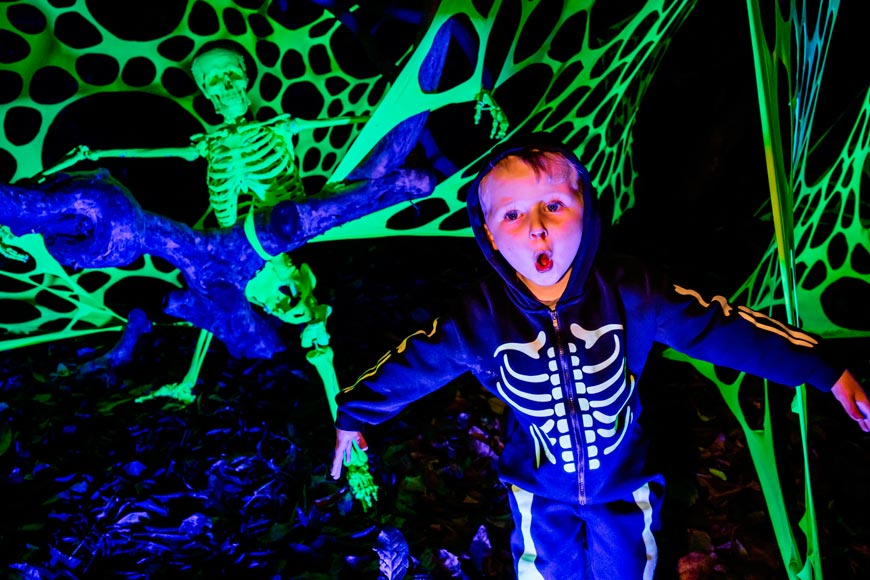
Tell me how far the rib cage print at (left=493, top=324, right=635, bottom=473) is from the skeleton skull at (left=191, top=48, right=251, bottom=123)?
3.66ft

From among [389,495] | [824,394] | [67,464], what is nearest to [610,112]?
[824,394]

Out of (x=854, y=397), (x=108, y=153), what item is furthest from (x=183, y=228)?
(x=854, y=397)

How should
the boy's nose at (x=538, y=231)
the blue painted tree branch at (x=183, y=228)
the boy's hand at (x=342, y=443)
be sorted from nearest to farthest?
the boy's nose at (x=538, y=231)
the boy's hand at (x=342, y=443)
the blue painted tree branch at (x=183, y=228)

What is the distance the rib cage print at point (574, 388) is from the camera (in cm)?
119

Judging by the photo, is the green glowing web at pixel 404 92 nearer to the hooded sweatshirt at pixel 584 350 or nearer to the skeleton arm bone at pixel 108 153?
the skeleton arm bone at pixel 108 153

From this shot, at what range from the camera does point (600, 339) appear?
119 centimetres

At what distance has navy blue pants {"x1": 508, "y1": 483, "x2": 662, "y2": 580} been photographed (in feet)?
4.24

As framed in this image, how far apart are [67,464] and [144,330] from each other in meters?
0.56

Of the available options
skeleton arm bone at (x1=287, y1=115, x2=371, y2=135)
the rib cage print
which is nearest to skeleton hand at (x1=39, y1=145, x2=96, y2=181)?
skeleton arm bone at (x1=287, y1=115, x2=371, y2=135)

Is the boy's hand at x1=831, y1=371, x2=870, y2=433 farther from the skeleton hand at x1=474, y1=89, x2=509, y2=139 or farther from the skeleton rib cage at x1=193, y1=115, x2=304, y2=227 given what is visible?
the skeleton rib cage at x1=193, y1=115, x2=304, y2=227

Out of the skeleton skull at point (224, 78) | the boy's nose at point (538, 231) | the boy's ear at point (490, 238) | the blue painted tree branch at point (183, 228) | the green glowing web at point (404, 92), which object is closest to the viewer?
the boy's nose at point (538, 231)

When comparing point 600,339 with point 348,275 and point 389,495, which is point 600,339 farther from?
point 348,275

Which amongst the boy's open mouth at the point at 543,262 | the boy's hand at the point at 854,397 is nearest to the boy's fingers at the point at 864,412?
the boy's hand at the point at 854,397

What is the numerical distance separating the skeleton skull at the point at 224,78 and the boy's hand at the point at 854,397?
64.1 inches
